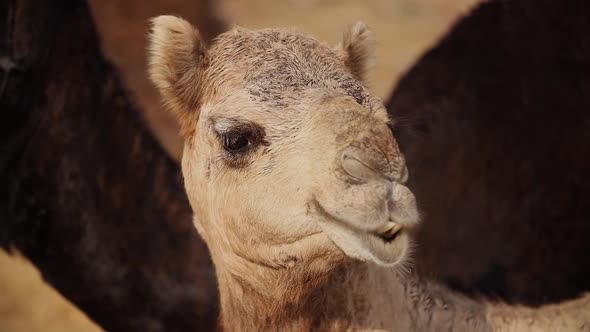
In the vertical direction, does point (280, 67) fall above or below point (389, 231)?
above

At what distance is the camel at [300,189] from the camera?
1.75 m

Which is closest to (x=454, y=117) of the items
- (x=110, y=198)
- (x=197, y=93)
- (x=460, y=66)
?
(x=460, y=66)

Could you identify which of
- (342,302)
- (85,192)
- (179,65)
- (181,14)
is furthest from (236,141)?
(181,14)

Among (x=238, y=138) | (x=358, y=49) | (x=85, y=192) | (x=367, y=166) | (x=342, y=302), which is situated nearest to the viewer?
(x=367, y=166)

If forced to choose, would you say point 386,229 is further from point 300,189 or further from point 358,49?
point 358,49

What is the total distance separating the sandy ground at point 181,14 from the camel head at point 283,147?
1609 millimetres

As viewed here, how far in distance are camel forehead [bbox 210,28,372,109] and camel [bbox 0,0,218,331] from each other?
164 centimetres

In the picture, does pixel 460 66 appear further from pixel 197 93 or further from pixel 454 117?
pixel 197 93

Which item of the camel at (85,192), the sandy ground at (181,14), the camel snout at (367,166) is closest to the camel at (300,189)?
the camel snout at (367,166)

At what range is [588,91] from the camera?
12.8ft

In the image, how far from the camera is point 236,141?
2.04 meters

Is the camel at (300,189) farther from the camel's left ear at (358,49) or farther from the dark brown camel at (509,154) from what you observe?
the dark brown camel at (509,154)

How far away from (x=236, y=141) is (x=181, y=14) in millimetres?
4862

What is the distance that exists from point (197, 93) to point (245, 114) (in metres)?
0.37
